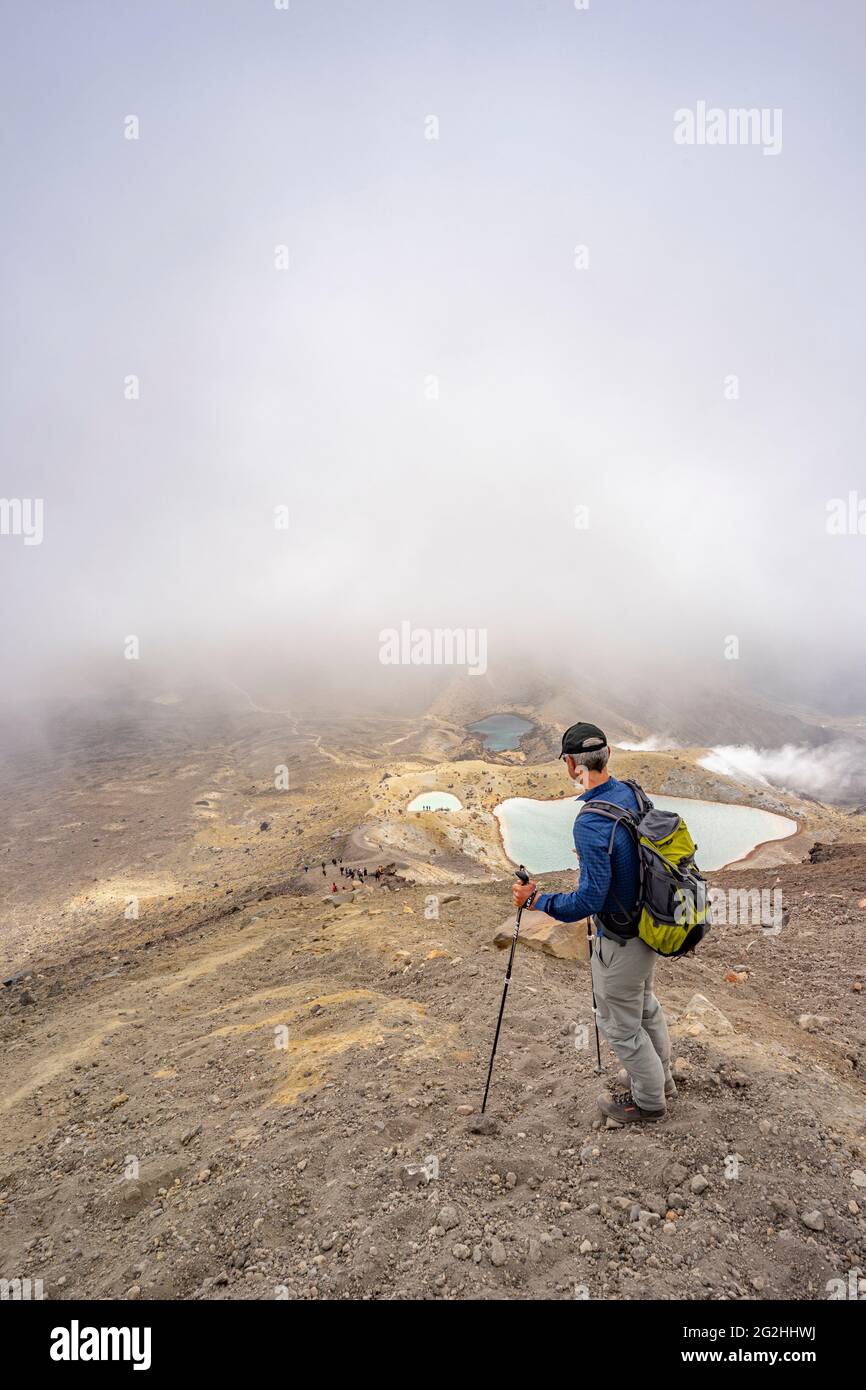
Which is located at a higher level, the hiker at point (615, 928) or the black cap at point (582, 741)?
the black cap at point (582, 741)

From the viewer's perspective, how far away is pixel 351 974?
11039mm

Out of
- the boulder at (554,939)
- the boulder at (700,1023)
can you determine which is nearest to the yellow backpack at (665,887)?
the boulder at (700,1023)

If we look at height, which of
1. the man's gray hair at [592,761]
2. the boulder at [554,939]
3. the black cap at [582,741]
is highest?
the black cap at [582,741]

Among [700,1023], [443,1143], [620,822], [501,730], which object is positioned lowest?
[501,730]

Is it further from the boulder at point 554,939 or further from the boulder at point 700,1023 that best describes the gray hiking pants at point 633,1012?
the boulder at point 554,939

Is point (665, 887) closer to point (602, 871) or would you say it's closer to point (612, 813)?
point (602, 871)

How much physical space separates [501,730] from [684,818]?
56326 millimetres

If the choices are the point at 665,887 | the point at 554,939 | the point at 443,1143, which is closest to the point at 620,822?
the point at 665,887

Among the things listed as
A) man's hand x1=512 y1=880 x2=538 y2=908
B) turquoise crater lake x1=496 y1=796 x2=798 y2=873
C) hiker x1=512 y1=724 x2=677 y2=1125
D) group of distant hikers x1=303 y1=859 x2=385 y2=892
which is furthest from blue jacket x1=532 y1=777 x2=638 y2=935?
turquoise crater lake x1=496 y1=796 x2=798 y2=873

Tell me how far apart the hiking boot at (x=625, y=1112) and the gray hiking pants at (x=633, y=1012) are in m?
0.07

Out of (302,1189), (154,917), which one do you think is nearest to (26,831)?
(154,917)

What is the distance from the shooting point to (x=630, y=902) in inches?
168

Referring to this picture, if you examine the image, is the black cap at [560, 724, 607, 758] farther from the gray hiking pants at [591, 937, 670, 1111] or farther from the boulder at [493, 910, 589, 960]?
the boulder at [493, 910, 589, 960]

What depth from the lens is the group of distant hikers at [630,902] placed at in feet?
13.7
